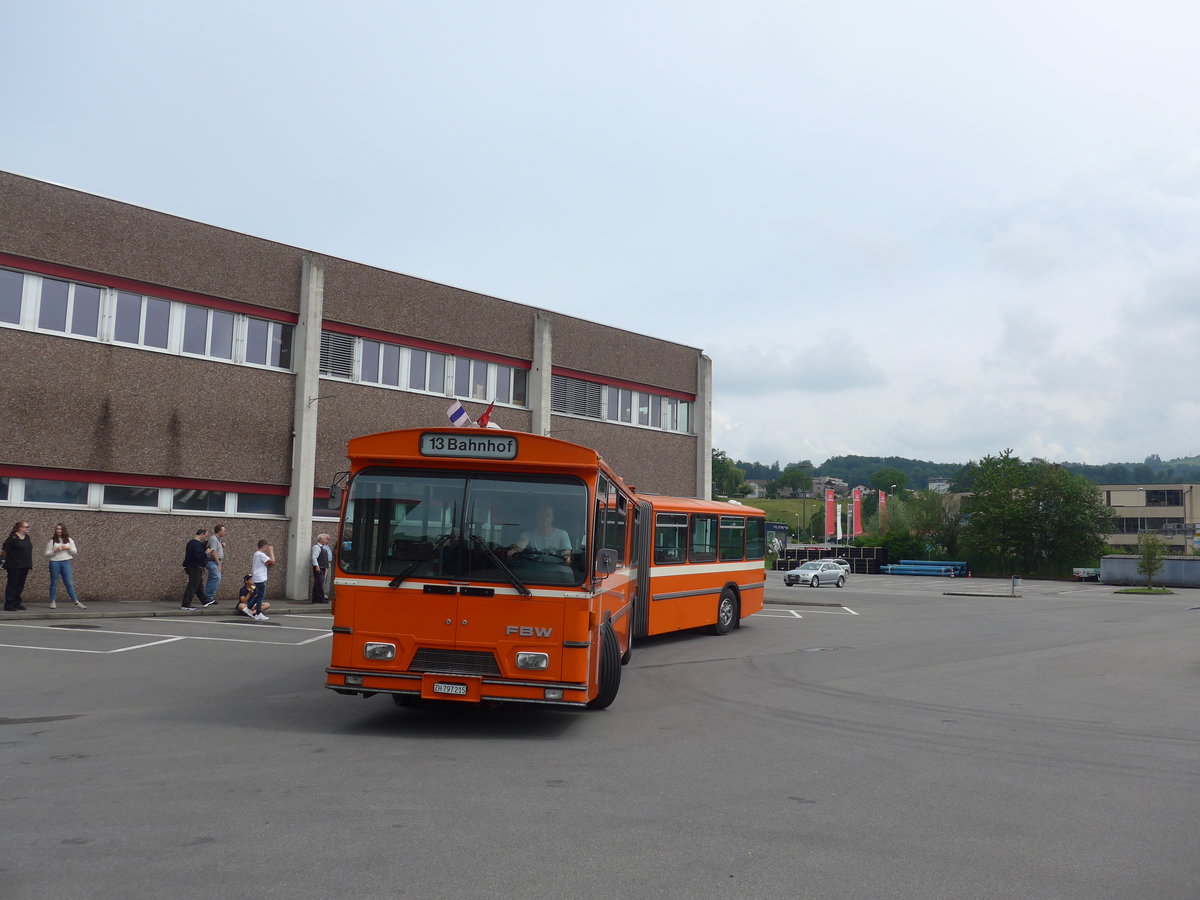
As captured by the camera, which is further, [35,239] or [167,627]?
[35,239]

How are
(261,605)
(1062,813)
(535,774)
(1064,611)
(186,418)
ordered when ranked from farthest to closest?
(1064,611) → (186,418) → (261,605) → (535,774) → (1062,813)

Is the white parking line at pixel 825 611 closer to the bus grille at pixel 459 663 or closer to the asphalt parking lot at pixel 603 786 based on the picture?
the asphalt parking lot at pixel 603 786

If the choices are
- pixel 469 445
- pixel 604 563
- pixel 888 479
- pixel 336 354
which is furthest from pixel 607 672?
pixel 888 479

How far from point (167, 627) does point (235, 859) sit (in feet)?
45.6

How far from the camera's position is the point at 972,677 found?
→ 1438 cm

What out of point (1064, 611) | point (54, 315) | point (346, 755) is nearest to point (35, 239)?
point (54, 315)

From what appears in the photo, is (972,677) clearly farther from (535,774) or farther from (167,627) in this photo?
(167,627)

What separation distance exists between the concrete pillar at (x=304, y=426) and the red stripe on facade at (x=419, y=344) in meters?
0.81

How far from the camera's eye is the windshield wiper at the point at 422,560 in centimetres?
912

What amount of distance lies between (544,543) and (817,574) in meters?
43.5

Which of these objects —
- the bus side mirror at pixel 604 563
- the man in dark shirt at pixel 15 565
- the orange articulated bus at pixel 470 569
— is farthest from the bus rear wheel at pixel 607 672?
the man in dark shirt at pixel 15 565

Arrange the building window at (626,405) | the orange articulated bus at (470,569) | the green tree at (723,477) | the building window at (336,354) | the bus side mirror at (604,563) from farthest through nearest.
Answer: the green tree at (723,477) < the building window at (626,405) < the building window at (336,354) < the bus side mirror at (604,563) < the orange articulated bus at (470,569)

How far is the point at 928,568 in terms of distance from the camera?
7462 centimetres

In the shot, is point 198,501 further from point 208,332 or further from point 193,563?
point 208,332
